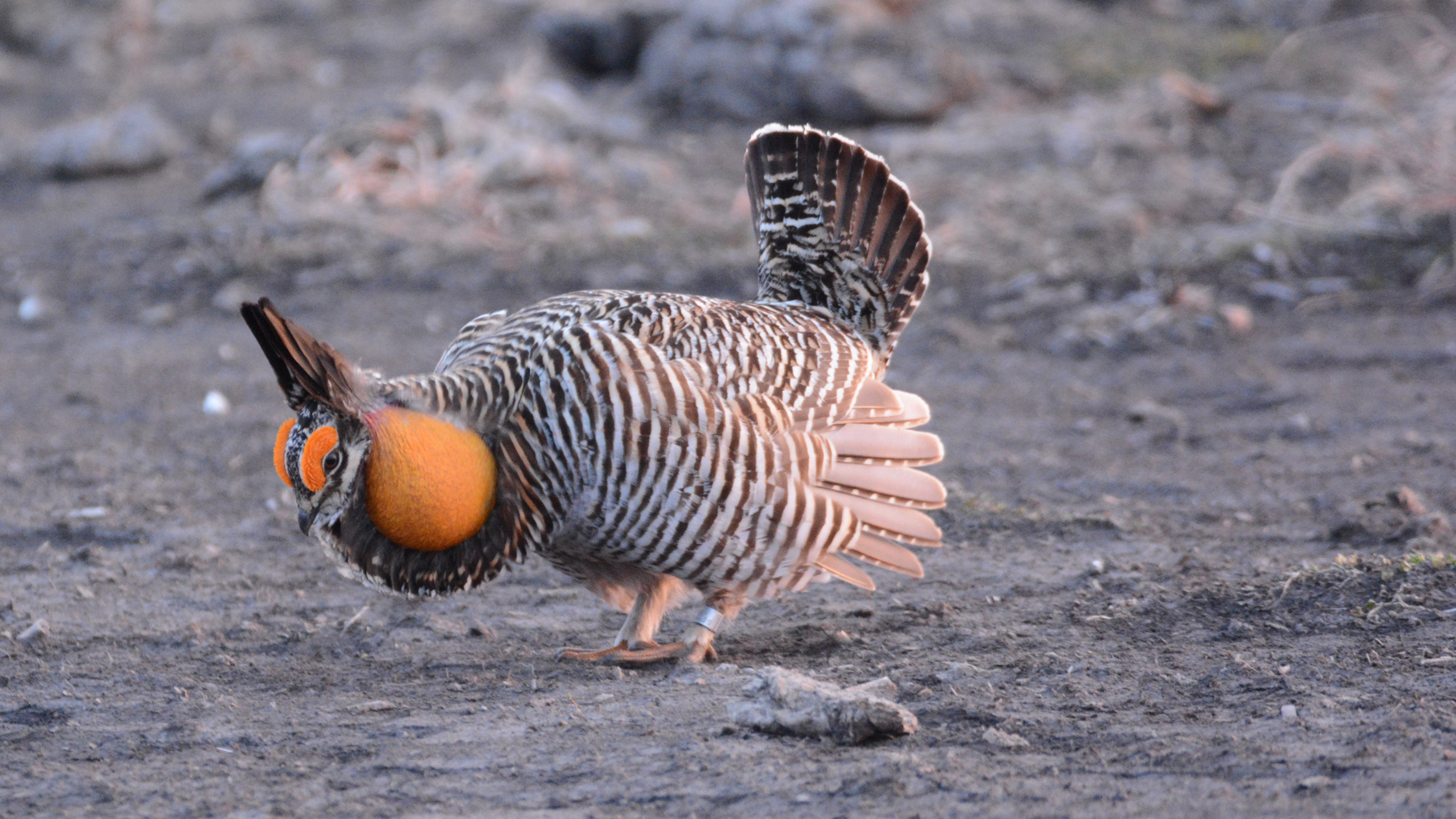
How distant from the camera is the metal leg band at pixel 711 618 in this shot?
372 cm

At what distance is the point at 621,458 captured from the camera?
10.6 feet

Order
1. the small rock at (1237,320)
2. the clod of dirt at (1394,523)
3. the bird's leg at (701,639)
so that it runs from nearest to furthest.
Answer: the bird's leg at (701,639)
the clod of dirt at (1394,523)
the small rock at (1237,320)

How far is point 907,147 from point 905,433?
5.39 m

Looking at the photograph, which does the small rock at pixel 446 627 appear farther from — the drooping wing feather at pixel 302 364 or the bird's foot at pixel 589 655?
the drooping wing feather at pixel 302 364

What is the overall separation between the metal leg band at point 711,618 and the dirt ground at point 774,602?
149mm

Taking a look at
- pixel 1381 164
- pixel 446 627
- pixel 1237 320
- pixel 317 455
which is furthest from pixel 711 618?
pixel 1381 164

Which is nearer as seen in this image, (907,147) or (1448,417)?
(1448,417)

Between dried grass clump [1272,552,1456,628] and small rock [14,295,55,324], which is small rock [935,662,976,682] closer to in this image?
dried grass clump [1272,552,1456,628]

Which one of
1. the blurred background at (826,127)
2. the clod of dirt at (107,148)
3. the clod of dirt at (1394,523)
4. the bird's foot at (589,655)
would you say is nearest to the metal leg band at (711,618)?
the bird's foot at (589,655)

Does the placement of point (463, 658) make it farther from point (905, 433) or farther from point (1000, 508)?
point (1000, 508)

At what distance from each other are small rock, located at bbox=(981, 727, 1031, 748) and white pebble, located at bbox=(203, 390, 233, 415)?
4.18 m

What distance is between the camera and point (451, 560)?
11.2 ft

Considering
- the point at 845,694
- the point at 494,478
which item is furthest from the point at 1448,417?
the point at 494,478

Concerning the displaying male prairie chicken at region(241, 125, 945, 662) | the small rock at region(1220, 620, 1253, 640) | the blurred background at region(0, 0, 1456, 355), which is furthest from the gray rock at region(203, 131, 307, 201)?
the small rock at region(1220, 620, 1253, 640)
